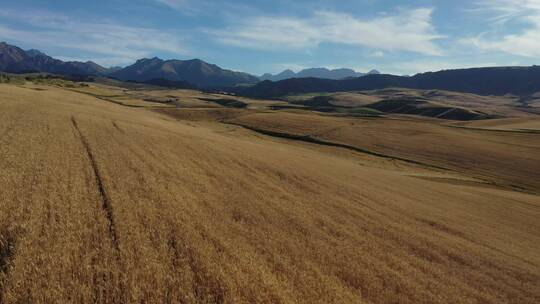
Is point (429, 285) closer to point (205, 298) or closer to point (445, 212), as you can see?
point (205, 298)

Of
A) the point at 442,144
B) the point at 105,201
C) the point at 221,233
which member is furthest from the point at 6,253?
the point at 442,144

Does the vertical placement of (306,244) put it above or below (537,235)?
above

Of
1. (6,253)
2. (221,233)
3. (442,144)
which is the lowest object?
(442,144)

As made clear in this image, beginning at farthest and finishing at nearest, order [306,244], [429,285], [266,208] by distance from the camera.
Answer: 1. [266,208]
2. [306,244]
3. [429,285]

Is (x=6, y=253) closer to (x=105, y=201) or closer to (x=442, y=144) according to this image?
(x=105, y=201)

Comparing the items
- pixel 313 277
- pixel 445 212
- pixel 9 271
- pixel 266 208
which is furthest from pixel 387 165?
pixel 9 271

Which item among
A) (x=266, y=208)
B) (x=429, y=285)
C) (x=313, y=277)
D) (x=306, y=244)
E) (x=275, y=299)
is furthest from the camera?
(x=266, y=208)

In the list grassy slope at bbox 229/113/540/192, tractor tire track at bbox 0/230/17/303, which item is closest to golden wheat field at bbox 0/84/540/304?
tractor tire track at bbox 0/230/17/303

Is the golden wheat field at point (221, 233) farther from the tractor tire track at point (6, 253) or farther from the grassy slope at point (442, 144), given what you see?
the grassy slope at point (442, 144)

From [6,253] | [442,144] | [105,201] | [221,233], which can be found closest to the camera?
[6,253]
